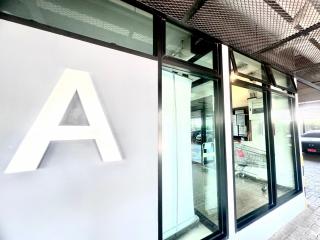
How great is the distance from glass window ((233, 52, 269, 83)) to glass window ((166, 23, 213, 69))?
1.79 feet

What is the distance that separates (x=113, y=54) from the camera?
4.76 feet

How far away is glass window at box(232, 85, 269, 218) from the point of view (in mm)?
3641

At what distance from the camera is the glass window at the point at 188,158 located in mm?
2186

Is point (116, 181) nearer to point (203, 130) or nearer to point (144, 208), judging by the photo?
point (144, 208)

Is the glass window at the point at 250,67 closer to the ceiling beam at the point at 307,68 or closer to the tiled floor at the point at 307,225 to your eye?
the ceiling beam at the point at 307,68

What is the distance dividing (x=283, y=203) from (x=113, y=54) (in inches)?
138

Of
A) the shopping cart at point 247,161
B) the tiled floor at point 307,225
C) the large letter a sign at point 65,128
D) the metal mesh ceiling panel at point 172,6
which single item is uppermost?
the metal mesh ceiling panel at point 172,6

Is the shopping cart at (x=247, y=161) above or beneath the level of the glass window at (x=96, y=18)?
beneath

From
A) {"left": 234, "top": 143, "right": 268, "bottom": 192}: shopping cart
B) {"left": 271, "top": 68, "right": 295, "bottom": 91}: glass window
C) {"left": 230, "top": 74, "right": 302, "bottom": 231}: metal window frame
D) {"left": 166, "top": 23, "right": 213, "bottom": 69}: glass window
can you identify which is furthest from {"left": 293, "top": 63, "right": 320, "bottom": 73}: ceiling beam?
{"left": 166, "top": 23, "right": 213, "bottom": 69}: glass window

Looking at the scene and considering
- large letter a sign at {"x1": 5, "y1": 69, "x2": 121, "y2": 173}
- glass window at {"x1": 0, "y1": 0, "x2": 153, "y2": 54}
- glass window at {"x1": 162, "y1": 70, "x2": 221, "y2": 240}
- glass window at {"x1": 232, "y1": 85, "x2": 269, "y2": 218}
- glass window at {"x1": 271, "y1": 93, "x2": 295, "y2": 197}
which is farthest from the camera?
glass window at {"x1": 232, "y1": 85, "x2": 269, "y2": 218}

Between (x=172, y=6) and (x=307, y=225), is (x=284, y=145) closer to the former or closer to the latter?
(x=307, y=225)

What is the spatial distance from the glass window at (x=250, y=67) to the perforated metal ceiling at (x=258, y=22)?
0.12 metres

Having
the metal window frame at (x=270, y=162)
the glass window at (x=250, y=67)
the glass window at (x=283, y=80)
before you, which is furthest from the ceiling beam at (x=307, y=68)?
the glass window at (x=250, y=67)

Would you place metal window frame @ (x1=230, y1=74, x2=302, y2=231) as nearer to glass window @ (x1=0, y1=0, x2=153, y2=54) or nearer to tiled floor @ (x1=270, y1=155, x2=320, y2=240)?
tiled floor @ (x1=270, y1=155, x2=320, y2=240)
